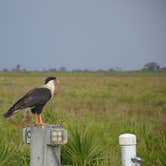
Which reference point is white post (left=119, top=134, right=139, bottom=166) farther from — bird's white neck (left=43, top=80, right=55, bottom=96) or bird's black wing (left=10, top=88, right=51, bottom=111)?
bird's white neck (left=43, top=80, right=55, bottom=96)

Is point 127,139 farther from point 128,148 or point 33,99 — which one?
point 33,99

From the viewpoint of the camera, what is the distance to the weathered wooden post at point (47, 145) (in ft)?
17.6

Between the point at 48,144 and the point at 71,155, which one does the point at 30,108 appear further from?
the point at 48,144

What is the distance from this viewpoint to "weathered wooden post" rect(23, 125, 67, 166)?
5359 millimetres

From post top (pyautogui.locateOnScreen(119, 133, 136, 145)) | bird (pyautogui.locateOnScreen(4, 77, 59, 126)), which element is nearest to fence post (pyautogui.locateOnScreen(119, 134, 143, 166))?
post top (pyautogui.locateOnScreen(119, 133, 136, 145))

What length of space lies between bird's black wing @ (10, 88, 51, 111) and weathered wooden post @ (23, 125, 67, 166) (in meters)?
2.60

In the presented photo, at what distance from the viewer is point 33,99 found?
8.17m

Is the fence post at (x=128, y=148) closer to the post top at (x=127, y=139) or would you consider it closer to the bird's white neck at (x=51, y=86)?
the post top at (x=127, y=139)

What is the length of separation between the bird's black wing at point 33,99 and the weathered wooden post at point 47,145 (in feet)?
8.52

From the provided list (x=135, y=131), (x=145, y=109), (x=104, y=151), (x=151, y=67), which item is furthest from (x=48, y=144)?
(x=151, y=67)

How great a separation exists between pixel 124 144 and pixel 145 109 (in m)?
15.4

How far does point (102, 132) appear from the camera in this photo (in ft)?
31.9

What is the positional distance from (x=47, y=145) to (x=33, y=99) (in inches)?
112

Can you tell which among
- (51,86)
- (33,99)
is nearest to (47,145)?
(33,99)
